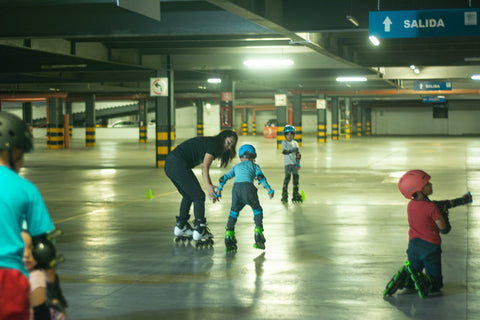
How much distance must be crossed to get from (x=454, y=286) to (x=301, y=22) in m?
8.74

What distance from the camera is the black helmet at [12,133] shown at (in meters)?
2.83

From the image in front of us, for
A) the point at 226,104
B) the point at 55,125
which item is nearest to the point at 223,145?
the point at 226,104

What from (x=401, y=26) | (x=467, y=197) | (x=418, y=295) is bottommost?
(x=418, y=295)

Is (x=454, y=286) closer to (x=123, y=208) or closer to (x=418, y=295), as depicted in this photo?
(x=418, y=295)

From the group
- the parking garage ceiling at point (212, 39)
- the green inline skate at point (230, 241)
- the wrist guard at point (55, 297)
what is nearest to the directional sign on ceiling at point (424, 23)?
the parking garage ceiling at point (212, 39)

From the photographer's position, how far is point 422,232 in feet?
19.6

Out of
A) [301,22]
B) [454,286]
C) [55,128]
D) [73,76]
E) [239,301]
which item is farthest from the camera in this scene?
[55,128]

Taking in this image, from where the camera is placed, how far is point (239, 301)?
5.81 m

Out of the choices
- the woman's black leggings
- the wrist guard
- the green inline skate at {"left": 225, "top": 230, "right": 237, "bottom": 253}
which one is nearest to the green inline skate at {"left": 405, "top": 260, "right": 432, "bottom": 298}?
the green inline skate at {"left": 225, "top": 230, "right": 237, "bottom": 253}

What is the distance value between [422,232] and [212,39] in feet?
43.6

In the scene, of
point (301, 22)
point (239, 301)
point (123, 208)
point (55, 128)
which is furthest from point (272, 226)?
point (55, 128)

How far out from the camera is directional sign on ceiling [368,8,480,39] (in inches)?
513

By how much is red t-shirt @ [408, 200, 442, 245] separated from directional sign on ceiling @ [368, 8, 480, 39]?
25.9 ft

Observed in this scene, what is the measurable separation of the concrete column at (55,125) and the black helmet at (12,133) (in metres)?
43.2
